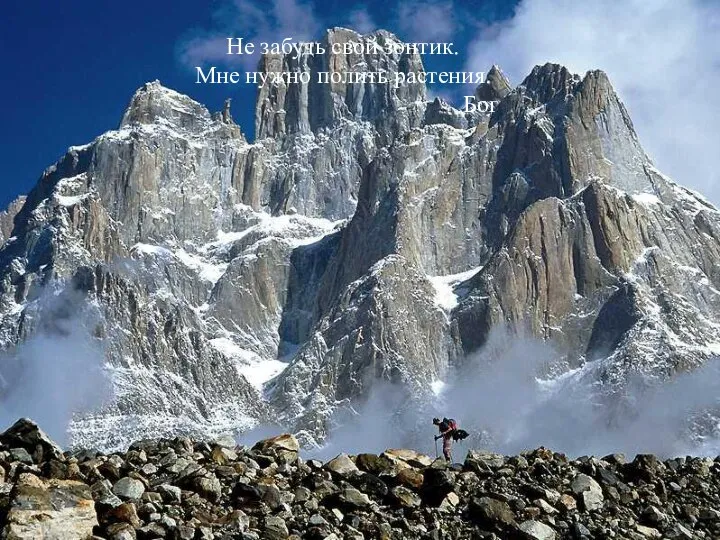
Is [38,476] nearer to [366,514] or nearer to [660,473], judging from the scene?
[366,514]

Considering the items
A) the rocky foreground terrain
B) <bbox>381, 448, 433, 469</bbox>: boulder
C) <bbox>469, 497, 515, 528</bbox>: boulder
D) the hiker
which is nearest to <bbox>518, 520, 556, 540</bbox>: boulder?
the rocky foreground terrain

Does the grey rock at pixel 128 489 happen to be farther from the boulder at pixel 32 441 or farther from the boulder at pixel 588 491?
the boulder at pixel 588 491

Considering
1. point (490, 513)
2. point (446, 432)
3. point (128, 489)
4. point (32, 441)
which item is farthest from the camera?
point (446, 432)

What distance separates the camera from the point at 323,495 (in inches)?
1016

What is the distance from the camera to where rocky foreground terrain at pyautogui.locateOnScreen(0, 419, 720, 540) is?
2233cm

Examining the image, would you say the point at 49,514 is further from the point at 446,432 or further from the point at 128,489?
the point at 446,432

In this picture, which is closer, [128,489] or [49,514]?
[49,514]

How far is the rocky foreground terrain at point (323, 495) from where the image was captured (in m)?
22.3

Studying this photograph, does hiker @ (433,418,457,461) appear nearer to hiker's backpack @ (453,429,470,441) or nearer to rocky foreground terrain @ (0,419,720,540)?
hiker's backpack @ (453,429,470,441)

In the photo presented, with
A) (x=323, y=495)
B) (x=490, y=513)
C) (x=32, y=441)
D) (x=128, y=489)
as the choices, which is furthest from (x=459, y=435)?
(x=128, y=489)

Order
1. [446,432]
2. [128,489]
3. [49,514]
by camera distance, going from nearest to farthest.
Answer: [49,514]
[128,489]
[446,432]

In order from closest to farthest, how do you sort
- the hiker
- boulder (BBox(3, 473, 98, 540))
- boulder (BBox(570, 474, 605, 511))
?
1. boulder (BBox(3, 473, 98, 540))
2. boulder (BBox(570, 474, 605, 511))
3. the hiker

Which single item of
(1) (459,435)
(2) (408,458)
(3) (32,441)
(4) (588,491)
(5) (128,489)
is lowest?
(5) (128,489)

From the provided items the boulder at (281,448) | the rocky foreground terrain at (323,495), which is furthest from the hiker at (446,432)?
the boulder at (281,448)
